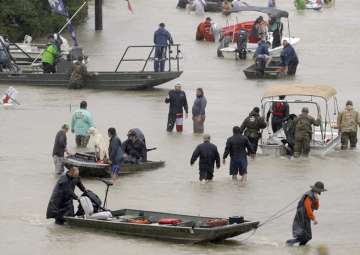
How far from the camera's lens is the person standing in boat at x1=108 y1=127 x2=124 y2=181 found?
2462 centimetres

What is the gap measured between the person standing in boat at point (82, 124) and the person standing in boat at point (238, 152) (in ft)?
13.2

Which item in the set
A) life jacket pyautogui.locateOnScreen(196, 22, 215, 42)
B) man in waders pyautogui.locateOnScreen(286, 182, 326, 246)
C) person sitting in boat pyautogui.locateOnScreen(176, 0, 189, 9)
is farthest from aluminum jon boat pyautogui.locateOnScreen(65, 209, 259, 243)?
person sitting in boat pyautogui.locateOnScreen(176, 0, 189, 9)

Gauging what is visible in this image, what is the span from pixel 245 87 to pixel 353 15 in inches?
1034

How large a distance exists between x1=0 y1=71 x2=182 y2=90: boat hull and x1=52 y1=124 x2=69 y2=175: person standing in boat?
11.8 m

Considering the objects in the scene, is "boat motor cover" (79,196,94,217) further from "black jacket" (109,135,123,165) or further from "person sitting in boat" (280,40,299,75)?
"person sitting in boat" (280,40,299,75)

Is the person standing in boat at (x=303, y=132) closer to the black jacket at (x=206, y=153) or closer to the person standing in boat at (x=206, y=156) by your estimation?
the person standing in boat at (x=206, y=156)

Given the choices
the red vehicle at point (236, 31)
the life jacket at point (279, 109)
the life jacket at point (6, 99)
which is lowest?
the life jacket at point (6, 99)

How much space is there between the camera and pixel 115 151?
24750 millimetres

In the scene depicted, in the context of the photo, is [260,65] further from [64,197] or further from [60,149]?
[64,197]

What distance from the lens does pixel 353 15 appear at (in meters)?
64.2

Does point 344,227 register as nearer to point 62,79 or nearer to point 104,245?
point 104,245

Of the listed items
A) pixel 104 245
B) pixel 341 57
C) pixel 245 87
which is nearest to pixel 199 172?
pixel 104 245

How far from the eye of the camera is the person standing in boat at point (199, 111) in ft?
100

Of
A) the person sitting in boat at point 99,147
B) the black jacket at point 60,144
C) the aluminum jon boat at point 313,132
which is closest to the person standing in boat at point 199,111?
the aluminum jon boat at point 313,132
